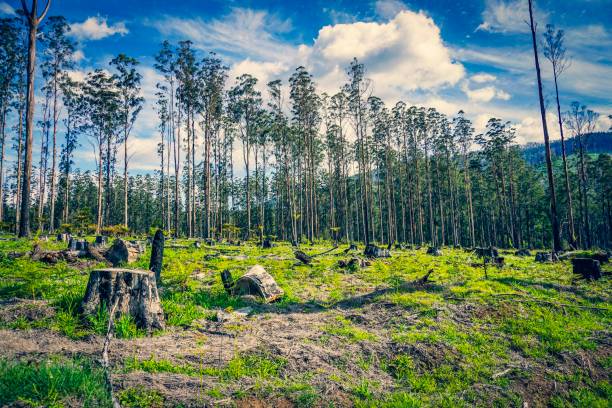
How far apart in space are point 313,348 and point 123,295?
342 cm

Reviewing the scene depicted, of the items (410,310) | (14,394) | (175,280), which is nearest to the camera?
(14,394)

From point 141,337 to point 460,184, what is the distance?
6180 cm

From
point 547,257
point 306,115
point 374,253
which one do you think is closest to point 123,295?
point 374,253

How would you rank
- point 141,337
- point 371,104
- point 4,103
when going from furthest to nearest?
1. point 371,104
2. point 4,103
3. point 141,337

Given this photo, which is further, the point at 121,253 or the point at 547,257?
the point at 547,257

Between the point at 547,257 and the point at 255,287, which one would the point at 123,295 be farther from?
the point at 547,257

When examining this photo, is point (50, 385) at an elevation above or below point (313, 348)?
above

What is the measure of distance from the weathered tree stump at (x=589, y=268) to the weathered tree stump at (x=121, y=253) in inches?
625

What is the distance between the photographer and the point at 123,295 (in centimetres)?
528

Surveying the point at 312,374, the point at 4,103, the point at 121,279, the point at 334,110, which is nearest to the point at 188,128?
the point at 334,110

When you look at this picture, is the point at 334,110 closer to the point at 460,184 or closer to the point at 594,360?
the point at 460,184

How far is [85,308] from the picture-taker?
5152 millimetres

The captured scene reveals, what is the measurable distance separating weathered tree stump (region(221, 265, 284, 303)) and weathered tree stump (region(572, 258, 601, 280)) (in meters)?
10.8

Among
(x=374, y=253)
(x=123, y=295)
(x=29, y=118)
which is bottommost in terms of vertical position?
(x=374, y=253)
